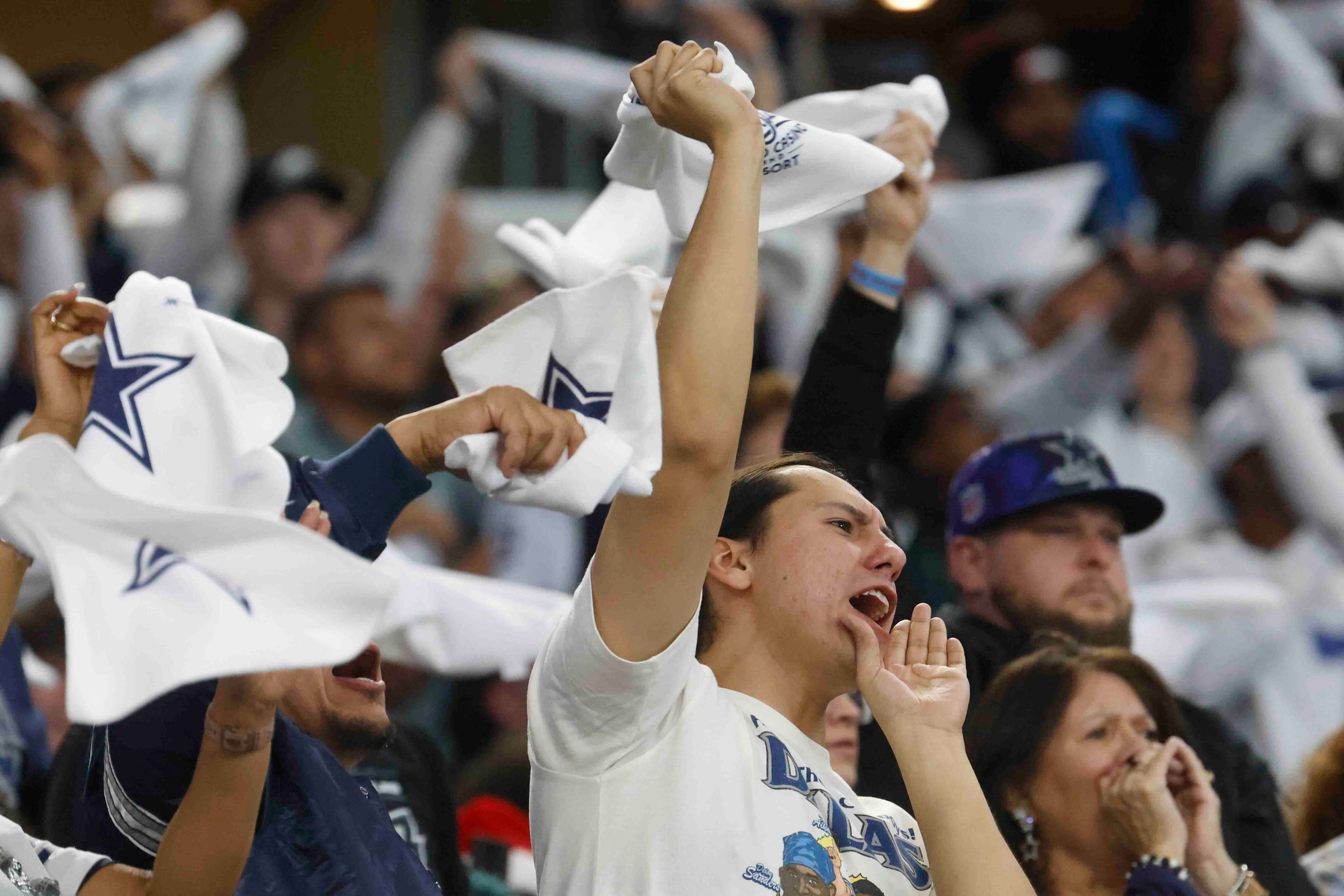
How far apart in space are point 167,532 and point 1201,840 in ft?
5.48

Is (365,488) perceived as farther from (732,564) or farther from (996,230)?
(996,230)

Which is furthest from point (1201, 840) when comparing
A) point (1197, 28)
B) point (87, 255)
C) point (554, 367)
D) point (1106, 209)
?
point (1197, 28)

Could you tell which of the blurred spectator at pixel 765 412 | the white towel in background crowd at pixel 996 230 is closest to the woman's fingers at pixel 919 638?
the blurred spectator at pixel 765 412

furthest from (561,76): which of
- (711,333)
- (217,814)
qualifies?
(217,814)

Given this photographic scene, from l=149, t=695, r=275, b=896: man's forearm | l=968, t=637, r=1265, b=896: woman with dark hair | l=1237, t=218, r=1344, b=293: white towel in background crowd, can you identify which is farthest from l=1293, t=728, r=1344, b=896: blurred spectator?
l=1237, t=218, r=1344, b=293: white towel in background crowd

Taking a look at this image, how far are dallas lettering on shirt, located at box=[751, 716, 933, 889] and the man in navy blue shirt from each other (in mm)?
435

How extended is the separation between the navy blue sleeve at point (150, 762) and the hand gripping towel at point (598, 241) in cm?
95

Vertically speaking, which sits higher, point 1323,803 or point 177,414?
point 177,414

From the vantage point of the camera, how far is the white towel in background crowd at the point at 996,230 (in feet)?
19.3

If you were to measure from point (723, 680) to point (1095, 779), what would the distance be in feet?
2.37

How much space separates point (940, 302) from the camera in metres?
6.43

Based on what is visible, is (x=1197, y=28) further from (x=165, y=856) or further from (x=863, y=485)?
(x=165, y=856)

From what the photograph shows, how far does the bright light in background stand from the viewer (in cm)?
796

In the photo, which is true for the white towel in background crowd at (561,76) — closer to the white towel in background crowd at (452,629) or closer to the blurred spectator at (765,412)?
the blurred spectator at (765,412)
